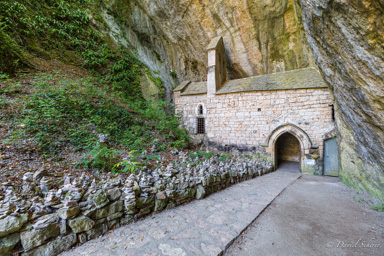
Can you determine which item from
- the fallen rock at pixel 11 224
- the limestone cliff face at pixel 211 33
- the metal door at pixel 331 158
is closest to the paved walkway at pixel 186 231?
the fallen rock at pixel 11 224

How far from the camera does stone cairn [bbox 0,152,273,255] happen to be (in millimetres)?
1874

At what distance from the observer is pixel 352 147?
490cm

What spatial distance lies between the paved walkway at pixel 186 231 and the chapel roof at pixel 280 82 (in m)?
7.04

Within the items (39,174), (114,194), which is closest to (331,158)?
(114,194)

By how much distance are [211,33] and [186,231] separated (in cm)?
1198

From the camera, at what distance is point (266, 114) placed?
349 inches

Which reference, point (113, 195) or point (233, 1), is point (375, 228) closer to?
point (113, 195)

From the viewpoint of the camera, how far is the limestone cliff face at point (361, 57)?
2078 mm

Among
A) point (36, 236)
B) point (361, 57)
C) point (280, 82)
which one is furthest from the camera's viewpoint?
point (280, 82)

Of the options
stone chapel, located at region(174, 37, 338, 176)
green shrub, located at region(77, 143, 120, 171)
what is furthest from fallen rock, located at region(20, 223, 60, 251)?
stone chapel, located at region(174, 37, 338, 176)

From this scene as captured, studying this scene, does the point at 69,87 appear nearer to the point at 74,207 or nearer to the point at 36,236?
the point at 74,207

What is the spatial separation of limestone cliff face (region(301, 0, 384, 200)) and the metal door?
3970mm

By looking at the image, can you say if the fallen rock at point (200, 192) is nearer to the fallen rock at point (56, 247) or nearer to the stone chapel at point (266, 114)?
the fallen rock at point (56, 247)

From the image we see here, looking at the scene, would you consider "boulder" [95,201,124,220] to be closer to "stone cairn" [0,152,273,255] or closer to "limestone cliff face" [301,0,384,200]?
"stone cairn" [0,152,273,255]
